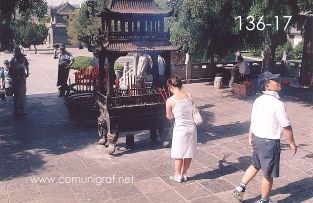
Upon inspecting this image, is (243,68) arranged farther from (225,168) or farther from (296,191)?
(296,191)

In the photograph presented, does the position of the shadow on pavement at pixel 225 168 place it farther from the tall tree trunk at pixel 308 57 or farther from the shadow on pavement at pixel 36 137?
the tall tree trunk at pixel 308 57

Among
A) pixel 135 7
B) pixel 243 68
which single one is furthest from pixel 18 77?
pixel 243 68

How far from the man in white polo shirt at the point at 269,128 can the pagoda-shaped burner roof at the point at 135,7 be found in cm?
355

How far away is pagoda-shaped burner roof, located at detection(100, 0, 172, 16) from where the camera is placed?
7.59m

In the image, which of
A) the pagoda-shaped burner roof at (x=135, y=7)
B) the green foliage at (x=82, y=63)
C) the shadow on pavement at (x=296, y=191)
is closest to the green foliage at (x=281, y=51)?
the green foliage at (x=82, y=63)

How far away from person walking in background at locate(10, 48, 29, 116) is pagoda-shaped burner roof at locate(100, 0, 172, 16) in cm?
436

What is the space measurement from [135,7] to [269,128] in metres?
4.33

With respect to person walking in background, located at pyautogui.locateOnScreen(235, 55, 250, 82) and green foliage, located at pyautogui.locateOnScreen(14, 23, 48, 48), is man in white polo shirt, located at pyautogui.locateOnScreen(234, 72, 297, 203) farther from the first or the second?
green foliage, located at pyautogui.locateOnScreen(14, 23, 48, 48)

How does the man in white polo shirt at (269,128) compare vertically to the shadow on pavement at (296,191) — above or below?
above

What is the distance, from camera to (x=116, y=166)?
6992mm

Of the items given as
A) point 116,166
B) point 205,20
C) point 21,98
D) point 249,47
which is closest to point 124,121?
point 116,166

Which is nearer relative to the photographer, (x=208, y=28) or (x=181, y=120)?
(x=181, y=120)

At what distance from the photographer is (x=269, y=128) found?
4.91 meters

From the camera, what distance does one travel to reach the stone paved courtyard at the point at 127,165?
5.79 m
